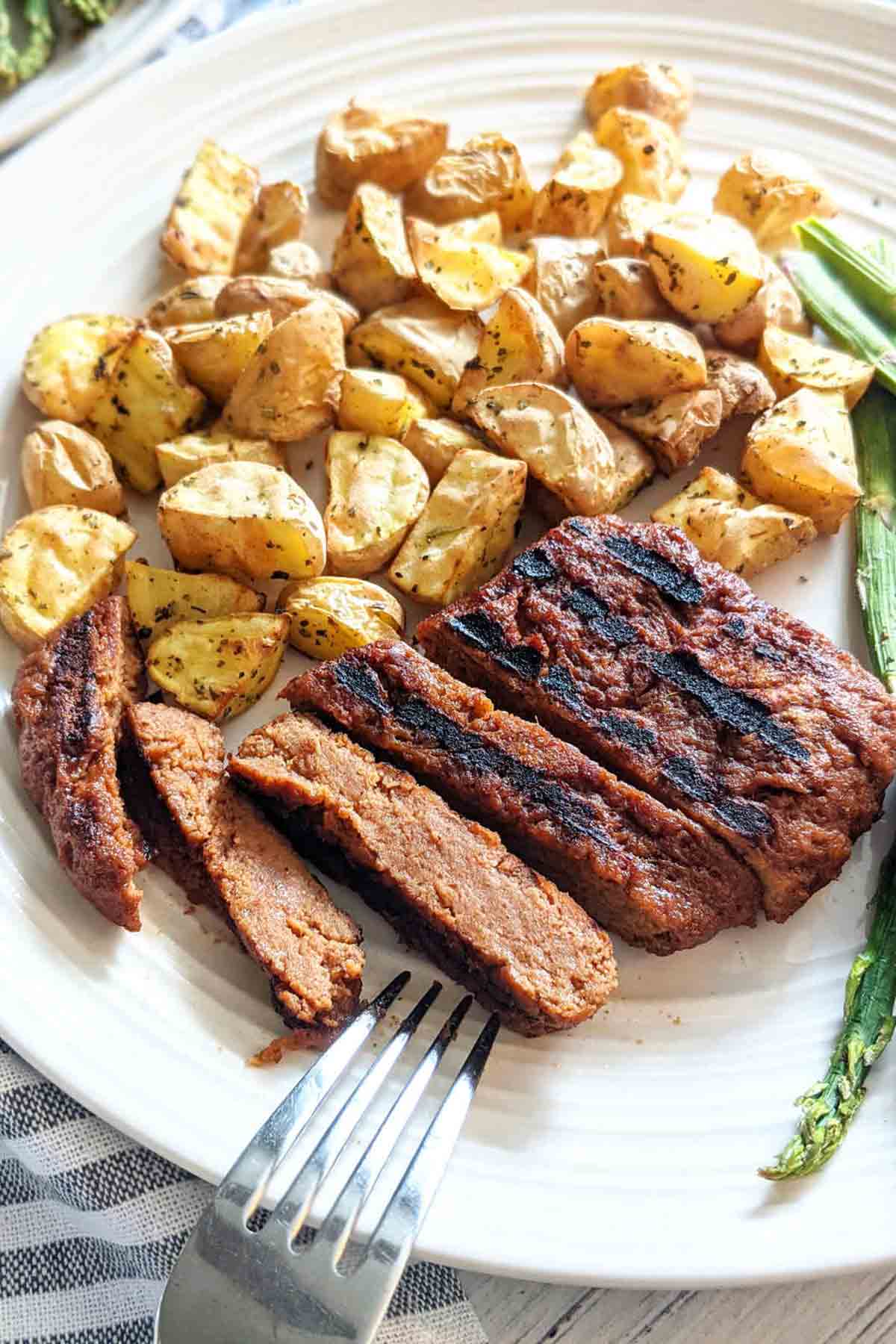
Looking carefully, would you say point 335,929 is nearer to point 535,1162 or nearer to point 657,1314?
point 535,1162

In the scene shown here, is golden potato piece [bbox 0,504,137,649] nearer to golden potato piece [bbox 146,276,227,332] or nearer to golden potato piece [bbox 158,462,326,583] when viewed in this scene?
golden potato piece [bbox 158,462,326,583]

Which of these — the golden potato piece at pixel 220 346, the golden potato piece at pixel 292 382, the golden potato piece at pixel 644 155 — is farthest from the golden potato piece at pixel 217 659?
the golden potato piece at pixel 644 155

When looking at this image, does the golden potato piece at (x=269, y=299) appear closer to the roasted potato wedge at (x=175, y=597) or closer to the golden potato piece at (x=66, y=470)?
the golden potato piece at (x=66, y=470)

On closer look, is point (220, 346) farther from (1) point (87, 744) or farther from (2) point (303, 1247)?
(2) point (303, 1247)

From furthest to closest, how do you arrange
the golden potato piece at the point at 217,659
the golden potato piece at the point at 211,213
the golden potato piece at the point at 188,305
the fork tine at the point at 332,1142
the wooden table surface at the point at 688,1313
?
the golden potato piece at the point at 211,213, the golden potato piece at the point at 188,305, the golden potato piece at the point at 217,659, the wooden table surface at the point at 688,1313, the fork tine at the point at 332,1142

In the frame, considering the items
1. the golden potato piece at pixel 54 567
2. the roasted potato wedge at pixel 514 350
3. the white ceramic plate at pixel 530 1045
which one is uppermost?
the golden potato piece at pixel 54 567

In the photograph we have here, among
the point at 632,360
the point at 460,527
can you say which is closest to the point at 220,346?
the point at 460,527
